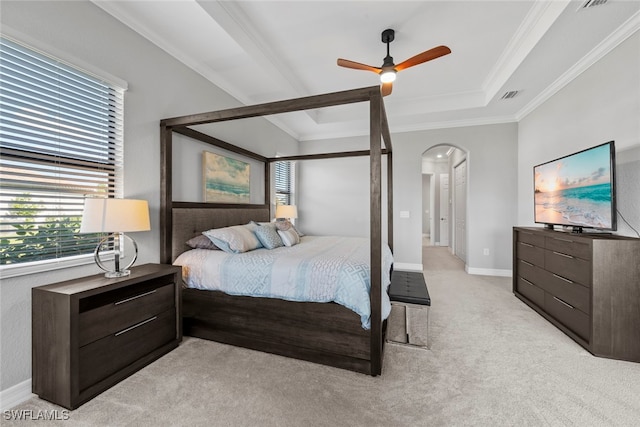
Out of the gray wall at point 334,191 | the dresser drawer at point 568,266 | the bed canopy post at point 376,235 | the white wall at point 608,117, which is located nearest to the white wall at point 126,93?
the bed canopy post at point 376,235

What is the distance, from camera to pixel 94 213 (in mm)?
1610

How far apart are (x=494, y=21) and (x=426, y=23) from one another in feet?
2.11

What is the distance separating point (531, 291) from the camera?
300cm

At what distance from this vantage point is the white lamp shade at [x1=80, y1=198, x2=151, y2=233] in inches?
62.8

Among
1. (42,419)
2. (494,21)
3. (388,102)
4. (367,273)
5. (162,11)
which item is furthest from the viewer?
(388,102)

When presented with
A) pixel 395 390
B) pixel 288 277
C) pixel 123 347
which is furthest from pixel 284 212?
pixel 395 390

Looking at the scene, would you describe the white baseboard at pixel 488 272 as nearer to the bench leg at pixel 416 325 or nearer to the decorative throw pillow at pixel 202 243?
the bench leg at pixel 416 325

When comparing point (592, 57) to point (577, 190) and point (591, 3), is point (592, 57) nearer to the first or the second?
point (591, 3)

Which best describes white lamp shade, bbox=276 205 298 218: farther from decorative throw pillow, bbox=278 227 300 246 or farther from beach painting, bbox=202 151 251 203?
decorative throw pillow, bbox=278 227 300 246

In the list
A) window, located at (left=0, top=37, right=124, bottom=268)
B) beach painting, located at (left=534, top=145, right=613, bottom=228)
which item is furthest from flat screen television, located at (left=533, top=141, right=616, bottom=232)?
window, located at (left=0, top=37, right=124, bottom=268)

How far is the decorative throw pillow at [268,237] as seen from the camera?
2.83 m

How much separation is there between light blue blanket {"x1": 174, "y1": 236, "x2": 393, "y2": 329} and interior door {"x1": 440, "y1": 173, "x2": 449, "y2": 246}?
6.70 meters

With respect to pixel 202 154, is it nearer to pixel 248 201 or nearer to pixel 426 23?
pixel 248 201

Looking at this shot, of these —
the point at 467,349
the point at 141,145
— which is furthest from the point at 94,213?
the point at 467,349
